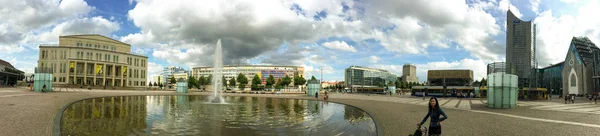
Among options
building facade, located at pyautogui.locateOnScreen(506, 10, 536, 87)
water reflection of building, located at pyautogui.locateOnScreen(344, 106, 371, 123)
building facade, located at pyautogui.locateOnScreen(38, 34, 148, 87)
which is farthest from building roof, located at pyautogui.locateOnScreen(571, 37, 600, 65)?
building facade, located at pyautogui.locateOnScreen(38, 34, 148, 87)

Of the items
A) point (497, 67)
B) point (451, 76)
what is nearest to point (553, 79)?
point (451, 76)

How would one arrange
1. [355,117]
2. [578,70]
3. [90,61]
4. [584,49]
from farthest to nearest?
[584,49], [578,70], [90,61], [355,117]

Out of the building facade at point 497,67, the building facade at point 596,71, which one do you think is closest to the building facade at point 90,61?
the building facade at point 497,67

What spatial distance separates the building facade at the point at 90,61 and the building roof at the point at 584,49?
151 metres

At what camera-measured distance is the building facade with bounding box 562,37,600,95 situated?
356 feet

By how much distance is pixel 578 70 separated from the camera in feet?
358

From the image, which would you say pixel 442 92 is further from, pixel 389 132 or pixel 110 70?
pixel 110 70

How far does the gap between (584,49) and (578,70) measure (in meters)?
14.3

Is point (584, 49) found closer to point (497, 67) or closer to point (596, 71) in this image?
point (596, 71)

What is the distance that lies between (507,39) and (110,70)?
198m

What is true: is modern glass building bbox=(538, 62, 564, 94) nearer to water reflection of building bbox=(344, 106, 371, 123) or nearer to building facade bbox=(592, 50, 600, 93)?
building facade bbox=(592, 50, 600, 93)

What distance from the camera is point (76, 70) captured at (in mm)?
88812

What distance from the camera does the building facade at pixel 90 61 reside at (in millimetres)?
88631

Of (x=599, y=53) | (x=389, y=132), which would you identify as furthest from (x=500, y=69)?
(x=599, y=53)
